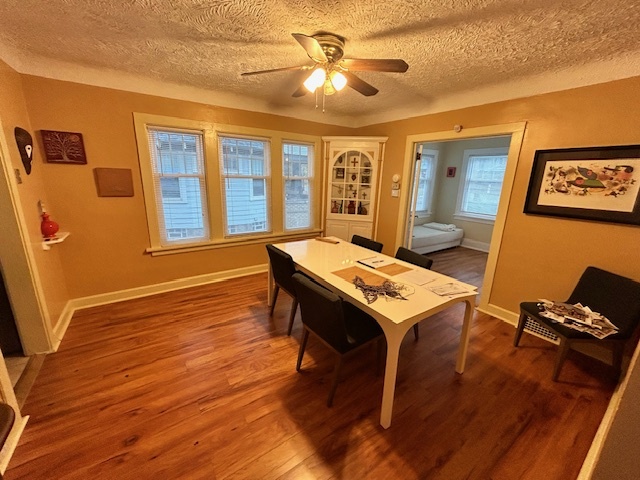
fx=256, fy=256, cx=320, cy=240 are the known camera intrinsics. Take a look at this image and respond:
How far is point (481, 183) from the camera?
18.2 ft

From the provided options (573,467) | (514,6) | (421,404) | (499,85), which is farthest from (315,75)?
(573,467)

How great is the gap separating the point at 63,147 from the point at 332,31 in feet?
8.82

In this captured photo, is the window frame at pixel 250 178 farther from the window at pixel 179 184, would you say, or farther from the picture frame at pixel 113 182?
the picture frame at pixel 113 182

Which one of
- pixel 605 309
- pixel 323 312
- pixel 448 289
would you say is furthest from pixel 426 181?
pixel 323 312

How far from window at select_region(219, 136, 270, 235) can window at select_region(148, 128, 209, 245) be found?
0.98 feet

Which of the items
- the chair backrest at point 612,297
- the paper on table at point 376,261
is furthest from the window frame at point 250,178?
the chair backrest at point 612,297

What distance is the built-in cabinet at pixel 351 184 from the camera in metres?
4.00

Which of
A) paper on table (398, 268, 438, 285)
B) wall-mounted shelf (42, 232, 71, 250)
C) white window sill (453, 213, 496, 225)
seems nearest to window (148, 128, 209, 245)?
wall-mounted shelf (42, 232, 71, 250)

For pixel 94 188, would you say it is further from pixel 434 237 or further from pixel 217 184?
pixel 434 237

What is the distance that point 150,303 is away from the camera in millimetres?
2916

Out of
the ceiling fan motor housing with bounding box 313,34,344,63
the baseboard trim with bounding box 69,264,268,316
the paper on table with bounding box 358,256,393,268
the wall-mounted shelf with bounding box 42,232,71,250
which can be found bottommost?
the baseboard trim with bounding box 69,264,268,316

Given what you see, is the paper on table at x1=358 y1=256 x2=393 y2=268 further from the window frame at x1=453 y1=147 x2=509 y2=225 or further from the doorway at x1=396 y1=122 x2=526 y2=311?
the window frame at x1=453 y1=147 x2=509 y2=225

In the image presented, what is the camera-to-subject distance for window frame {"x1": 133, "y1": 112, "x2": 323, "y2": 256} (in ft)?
9.37

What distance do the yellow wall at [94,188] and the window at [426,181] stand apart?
431 cm
